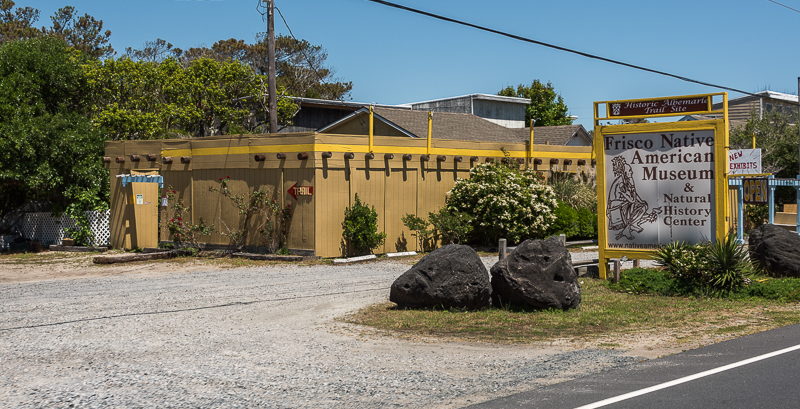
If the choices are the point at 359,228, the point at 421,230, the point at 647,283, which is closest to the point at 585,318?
the point at 647,283

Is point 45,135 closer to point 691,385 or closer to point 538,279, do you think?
point 538,279

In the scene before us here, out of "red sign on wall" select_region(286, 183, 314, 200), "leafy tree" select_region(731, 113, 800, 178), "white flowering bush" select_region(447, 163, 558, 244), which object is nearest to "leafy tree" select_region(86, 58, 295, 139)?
"red sign on wall" select_region(286, 183, 314, 200)

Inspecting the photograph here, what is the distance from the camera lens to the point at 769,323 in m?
11.9

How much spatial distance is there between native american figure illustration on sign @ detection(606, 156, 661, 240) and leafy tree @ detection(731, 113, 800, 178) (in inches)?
1013

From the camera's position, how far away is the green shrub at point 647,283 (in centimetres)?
1510

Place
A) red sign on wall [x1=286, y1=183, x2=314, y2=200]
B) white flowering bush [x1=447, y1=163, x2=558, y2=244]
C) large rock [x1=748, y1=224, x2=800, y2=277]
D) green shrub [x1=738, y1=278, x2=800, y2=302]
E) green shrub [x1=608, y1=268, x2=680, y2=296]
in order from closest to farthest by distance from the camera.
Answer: green shrub [x1=738, y1=278, x2=800, y2=302] < green shrub [x1=608, y1=268, x2=680, y2=296] < large rock [x1=748, y1=224, x2=800, y2=277] < red sign on wall [x1=286, y1=183, x2=314, y2=200] < white flowering bush [x1=447, y1=163, x2=558, y2=244]

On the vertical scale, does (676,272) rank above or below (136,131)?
below

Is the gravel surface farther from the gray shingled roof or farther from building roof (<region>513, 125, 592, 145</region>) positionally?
building roof (<region>513, 125, 592, 145</region>)

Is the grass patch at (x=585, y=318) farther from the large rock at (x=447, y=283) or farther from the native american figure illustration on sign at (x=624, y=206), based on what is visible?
the native american figure illustration on sign at (x=624, y=206)

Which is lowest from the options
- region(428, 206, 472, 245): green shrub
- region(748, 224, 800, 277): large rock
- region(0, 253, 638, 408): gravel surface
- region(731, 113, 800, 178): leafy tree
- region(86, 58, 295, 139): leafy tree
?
region(0, 253, 638, 408): gravel surface

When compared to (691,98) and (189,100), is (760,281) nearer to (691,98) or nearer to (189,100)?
(691,98)

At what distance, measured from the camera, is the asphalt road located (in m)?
7.13

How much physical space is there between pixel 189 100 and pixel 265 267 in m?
19.6

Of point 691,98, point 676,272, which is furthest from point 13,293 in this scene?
point 691,98
